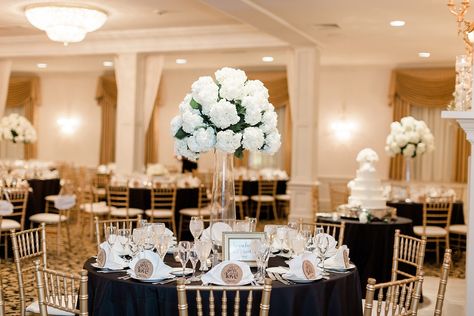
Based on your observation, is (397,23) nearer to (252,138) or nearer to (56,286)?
(252,138)

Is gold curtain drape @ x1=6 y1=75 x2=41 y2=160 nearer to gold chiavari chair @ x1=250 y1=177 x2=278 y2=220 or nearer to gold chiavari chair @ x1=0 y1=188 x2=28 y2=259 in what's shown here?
gold chiavari chair @ x1=250 y1=177 x2=278 y2=220

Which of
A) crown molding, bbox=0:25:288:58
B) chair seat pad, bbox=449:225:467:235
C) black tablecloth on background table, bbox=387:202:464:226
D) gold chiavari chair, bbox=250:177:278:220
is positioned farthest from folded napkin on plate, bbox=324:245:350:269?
gold chiavari chair, bbox=250:177:278:220

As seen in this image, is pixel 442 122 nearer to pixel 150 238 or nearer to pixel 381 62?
pixel 381 62

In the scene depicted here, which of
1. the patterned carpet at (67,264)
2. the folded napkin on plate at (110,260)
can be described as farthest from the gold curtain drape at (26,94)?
the folded napkin on plate at (110,260)

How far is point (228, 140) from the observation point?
4070 mm

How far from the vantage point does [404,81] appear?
46.2 feet

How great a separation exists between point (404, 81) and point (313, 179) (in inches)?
153

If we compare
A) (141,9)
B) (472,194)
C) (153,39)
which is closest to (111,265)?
(472,194)

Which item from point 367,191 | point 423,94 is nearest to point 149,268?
point 367,191

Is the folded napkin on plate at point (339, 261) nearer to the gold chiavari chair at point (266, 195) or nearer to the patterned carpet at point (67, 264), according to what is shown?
the patterned carpet at point (67, 264)

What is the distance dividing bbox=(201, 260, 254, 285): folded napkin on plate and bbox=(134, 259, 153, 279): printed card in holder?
29 cm

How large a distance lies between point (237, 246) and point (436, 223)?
6216 mm

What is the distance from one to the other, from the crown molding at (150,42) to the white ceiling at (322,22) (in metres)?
0.16

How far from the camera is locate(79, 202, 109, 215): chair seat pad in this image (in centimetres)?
1013
